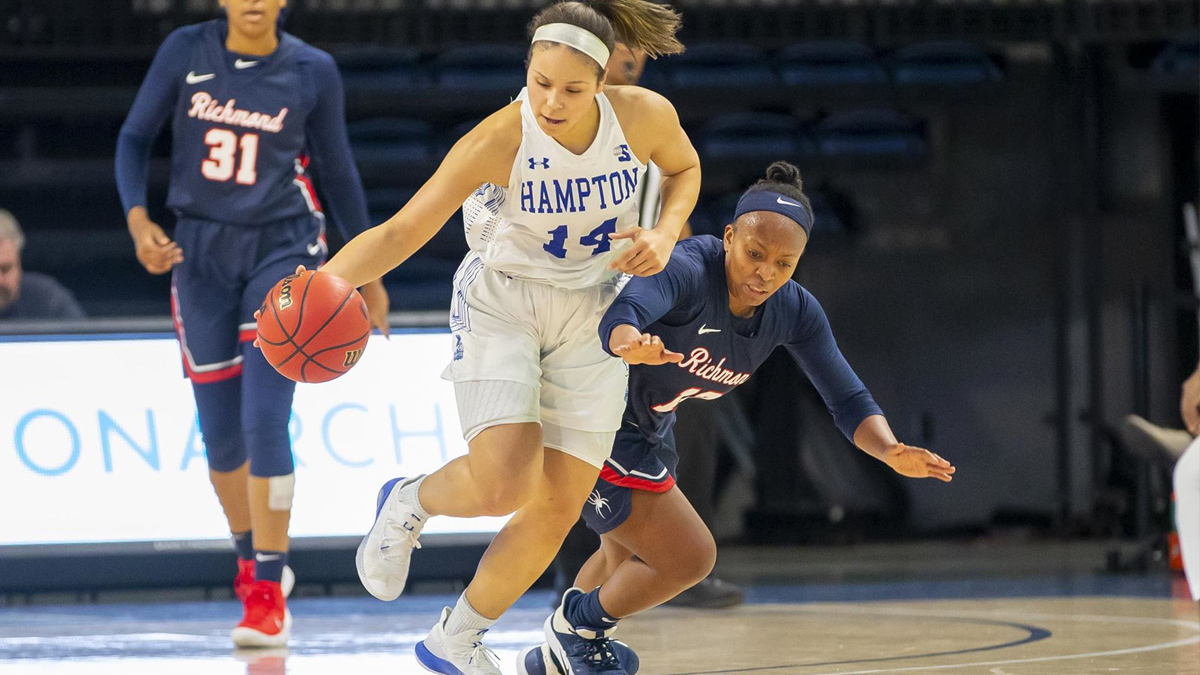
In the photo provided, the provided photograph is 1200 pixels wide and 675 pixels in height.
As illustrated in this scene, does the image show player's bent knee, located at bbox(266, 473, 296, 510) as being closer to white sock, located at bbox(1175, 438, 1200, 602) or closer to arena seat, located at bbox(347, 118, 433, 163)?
white sock, located at bbox(1175, 438, 1200, 602)

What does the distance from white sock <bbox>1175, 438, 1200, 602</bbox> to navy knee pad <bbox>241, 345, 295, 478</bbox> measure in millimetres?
2506

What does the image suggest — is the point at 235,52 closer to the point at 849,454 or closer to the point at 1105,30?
the point at 849,454

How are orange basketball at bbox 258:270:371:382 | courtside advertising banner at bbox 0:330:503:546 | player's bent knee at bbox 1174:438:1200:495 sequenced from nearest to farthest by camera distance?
orange basketball at bbox 258:270:371:382 → player's bent knee at bbox 1174:438:1200:495 → courtside advertising banner at bbox 0:330:503:546

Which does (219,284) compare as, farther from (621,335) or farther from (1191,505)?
(1191,505)

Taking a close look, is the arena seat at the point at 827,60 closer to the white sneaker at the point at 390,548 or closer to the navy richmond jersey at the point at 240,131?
the navy richmond jersey at the point at 240,131

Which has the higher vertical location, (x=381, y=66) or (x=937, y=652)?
(x=381, y=66)

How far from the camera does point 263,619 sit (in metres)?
4.29

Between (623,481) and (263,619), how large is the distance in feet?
4.32

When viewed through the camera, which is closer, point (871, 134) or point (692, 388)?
point (692, 388)

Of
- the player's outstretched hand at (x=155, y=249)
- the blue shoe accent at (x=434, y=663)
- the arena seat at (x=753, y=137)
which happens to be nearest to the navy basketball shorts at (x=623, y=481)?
the blue shoe accent at (x=434, y=663)

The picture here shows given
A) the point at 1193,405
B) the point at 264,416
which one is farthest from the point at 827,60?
the point at 264,416

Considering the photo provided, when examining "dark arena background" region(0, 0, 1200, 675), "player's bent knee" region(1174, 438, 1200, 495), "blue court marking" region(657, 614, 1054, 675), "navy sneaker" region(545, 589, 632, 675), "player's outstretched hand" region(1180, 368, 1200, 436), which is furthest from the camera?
"dark arena background" region(0, 0, 1200, 675)

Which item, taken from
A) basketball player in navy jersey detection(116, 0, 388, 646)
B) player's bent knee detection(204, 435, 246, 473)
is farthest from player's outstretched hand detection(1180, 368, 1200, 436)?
player's bent knee detection(204, 435, 246, 473)

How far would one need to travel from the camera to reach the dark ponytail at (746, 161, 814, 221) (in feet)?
11.6
